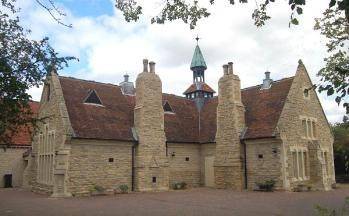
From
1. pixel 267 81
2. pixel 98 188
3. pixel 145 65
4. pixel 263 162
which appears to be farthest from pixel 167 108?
pixel 98 188

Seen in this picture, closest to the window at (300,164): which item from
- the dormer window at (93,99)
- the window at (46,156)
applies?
the dormer window at (93,99)

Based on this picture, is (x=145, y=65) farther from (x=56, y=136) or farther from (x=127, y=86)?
(x=56, y=136)

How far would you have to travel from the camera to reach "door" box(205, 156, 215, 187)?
29.0 meters

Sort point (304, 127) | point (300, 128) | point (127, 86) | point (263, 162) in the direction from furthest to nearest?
1. point (127, 86)
2. point (304, 127)
3. point (300, 128)
4. point (263, 162)

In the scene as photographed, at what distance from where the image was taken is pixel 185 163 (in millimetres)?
29078

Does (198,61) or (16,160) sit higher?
(198,61)

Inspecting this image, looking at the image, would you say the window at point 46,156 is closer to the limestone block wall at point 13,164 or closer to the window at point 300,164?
the limestone block wall at point 13,164

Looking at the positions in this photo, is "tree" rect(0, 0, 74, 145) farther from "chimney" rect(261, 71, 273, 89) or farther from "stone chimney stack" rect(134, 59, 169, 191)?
"chimney" rect(261, 71, 273, 89)

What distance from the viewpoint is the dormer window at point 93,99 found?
26406 millimetres

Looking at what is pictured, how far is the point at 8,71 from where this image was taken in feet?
39.1

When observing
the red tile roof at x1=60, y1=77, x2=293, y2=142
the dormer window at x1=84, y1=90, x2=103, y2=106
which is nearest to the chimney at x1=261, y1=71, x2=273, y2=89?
the red tile roof at x1=60, y1=77, x2=293, y2=142

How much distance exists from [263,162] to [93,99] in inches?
512

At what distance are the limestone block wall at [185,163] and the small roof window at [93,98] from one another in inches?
246

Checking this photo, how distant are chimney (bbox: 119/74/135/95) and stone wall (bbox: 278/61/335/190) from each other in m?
12.6
